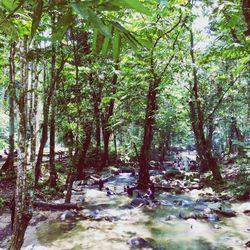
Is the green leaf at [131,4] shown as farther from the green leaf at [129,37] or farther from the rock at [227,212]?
the rock at [227,212]

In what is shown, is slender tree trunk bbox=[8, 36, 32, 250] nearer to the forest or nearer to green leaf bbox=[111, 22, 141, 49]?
the forest

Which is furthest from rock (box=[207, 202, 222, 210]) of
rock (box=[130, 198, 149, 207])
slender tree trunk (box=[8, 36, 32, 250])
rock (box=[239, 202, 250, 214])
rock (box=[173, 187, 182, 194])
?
slender tree trunk (box=[8, 36, 32, 250])

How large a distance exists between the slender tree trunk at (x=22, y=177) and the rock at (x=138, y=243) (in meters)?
4.24

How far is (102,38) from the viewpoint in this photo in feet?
4.77

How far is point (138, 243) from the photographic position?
29.6 ft

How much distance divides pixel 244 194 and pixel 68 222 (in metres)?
8.27

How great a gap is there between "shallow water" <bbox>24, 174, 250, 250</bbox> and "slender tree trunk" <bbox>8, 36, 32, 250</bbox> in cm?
320

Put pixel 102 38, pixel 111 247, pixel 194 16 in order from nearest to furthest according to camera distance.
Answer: pixel 102 38
pixel 111 247
pixel 194 16

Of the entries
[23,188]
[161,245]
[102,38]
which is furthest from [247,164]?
[102,38]

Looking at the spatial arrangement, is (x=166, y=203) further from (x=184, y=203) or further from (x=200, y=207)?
(x=200, y=207)

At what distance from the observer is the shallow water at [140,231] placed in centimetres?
911

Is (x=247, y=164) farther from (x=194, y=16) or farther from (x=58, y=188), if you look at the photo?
(x=58, y=188)

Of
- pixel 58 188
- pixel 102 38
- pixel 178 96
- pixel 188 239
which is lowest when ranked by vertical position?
pixel 188 239

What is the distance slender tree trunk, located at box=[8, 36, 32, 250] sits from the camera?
17.2 feet
